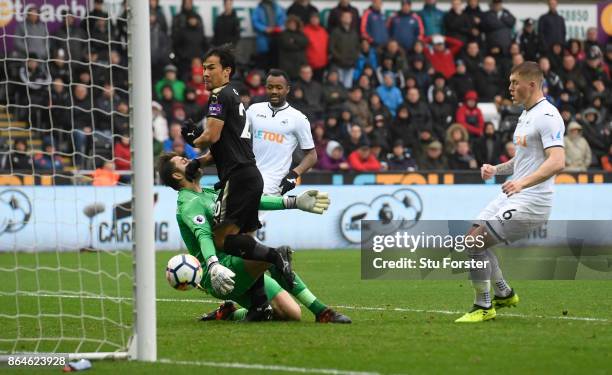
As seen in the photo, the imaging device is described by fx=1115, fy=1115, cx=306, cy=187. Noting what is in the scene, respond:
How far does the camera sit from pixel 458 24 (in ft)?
82.5

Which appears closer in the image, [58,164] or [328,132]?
[58,164]

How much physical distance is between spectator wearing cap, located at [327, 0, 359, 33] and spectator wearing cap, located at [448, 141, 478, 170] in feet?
11.7

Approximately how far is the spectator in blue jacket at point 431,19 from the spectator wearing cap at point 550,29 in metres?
2.30

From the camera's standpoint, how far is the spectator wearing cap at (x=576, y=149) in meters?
22.8

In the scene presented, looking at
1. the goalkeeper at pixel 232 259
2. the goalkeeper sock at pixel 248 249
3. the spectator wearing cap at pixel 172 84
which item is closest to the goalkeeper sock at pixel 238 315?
the goalkeeper at pixel 232 259

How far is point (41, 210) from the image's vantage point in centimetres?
1828

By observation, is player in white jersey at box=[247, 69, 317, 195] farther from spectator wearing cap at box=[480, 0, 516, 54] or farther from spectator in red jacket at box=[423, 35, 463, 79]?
spectator wearing cap at box=[480, 0, 516, 54]

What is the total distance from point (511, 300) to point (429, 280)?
15.0 ft

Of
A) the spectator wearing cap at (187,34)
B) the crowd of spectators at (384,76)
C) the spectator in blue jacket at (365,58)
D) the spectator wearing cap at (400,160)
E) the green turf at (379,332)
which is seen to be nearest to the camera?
the green turf at (379,332)

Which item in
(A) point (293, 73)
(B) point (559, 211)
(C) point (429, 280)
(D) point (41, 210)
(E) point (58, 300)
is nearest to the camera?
(E) point (58, 300)

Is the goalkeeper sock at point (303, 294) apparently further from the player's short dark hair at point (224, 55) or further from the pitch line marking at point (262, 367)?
the pitch line marking at point (262, 367)

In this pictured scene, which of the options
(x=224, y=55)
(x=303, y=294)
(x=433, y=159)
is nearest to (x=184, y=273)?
(x=303, y=294)

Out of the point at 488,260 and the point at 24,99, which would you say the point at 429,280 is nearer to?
the point at 488,260

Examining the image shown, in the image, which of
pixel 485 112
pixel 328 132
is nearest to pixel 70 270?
pixel 328 132
